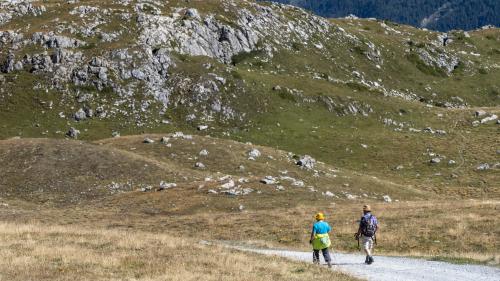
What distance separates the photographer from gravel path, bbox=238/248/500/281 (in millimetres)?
22734

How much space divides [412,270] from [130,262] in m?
13.0

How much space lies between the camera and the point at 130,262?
24.1 meters

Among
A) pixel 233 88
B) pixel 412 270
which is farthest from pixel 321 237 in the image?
pixel 233 88

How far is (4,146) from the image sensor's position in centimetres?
6950

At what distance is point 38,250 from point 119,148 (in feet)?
166

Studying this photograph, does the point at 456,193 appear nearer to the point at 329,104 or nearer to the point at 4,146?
the point at 329,104

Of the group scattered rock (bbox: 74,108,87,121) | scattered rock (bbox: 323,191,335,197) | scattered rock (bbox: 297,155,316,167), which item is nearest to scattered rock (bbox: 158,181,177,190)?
scattered rock (bbox: 323,191,335,197)

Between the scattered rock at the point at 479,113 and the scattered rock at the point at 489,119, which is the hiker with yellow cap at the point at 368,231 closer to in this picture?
the scattered rock at the point at 489,119

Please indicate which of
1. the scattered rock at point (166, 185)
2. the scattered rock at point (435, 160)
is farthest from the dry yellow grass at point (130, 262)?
the scattered rock at point (435, 160)

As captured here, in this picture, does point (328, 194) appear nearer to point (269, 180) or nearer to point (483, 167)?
point (269, 180)

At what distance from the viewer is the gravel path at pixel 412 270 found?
74.6 ft

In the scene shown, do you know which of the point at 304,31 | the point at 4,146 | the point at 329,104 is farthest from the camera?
the point at 304,31

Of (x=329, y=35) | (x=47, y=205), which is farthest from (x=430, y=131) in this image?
(x=47, y=205)

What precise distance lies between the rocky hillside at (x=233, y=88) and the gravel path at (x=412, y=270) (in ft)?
184
